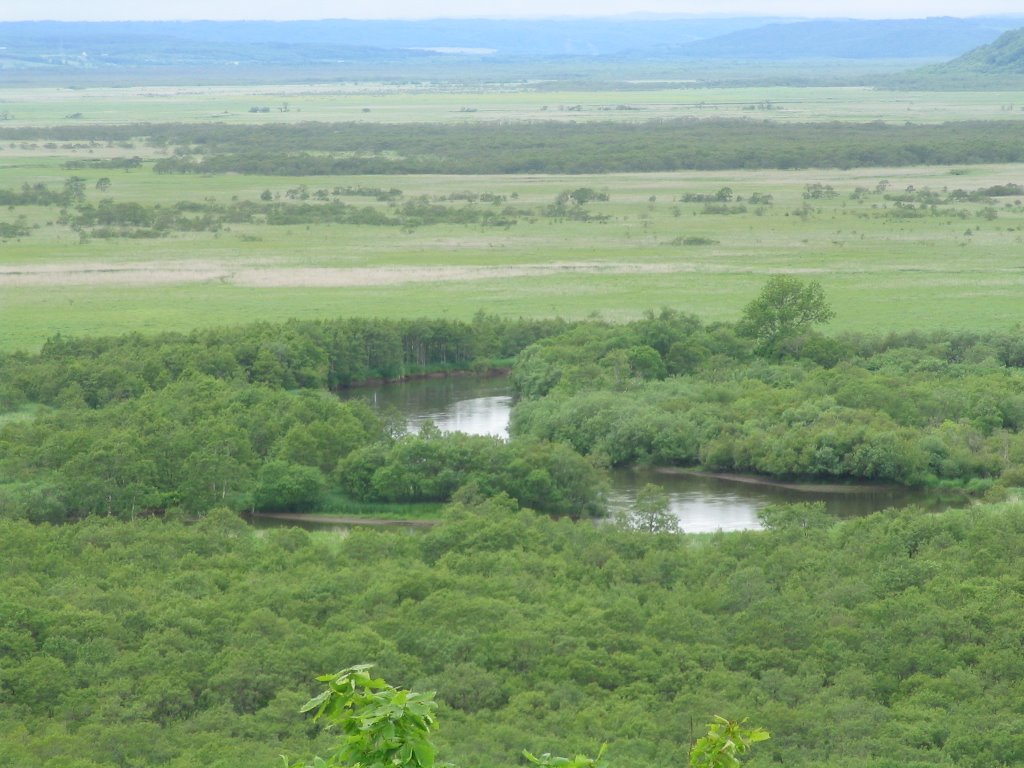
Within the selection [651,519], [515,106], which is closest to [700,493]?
[651,519]

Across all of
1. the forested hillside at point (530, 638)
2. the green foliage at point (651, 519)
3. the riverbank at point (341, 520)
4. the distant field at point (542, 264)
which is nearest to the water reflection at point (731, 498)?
the green foliage at point (651, 519)

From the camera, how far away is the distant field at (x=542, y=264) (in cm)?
5769

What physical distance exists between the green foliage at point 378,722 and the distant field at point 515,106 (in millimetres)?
138830

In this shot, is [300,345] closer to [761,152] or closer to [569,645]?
[569,645]

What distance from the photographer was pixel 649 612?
25031 millimetres

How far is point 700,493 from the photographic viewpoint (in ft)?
124

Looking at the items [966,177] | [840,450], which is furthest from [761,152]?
[840,450]

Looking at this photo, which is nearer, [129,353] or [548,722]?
[548,722]

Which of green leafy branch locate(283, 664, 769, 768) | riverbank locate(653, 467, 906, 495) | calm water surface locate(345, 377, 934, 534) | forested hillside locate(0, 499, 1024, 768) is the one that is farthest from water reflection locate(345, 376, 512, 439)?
green leafy branch locate(283, 664, 769, 768)

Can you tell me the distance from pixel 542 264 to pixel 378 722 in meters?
59.3

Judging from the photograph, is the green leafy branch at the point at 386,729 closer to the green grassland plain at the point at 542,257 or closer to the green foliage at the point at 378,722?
the green foliage at the point at 378,722

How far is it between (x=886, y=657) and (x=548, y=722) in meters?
5.26

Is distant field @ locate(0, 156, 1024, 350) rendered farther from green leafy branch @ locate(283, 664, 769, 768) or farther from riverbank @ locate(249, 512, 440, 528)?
green leafy branch @ locate(283, 664, 769, 768)

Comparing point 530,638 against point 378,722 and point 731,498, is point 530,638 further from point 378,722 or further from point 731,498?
point 731,498
